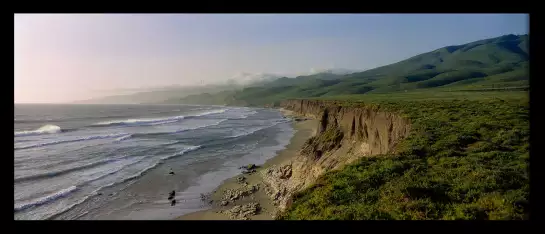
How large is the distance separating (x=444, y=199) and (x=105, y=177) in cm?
2129

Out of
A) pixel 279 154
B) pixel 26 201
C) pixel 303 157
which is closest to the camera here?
pixel 26 201

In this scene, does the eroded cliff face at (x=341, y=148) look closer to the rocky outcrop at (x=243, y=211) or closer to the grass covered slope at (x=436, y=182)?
the rocky outcrop at (x=243, y=211)

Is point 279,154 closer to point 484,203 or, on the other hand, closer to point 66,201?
point 66,201

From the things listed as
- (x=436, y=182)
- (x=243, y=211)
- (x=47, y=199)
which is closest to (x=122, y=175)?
(x=47, y=199)

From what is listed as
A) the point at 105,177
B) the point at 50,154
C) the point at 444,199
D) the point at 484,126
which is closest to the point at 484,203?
Answer: the point at 444,199

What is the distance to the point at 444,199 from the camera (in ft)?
23.5

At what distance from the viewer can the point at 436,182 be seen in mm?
8234

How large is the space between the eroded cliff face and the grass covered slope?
3755 mm

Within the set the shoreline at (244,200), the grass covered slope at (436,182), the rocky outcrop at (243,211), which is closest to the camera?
the grass covered slope at (436,182)

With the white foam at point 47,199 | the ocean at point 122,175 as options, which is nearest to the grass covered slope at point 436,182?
the ocean at point 122,175

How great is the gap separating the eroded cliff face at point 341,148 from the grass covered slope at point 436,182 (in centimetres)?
376

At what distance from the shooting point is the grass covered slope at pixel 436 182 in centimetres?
645
